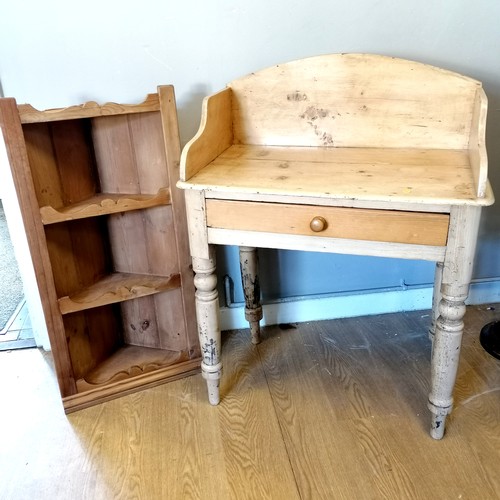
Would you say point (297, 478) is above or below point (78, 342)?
below

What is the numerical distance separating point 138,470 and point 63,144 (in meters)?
0.93

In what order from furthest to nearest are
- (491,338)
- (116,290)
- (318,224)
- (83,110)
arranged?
(491,338) < (116,290) < (83,110) < (318,224)

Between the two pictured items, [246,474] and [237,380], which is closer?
[246,474]

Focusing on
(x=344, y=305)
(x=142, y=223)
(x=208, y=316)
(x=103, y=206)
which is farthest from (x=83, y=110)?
(x=344, y=305)

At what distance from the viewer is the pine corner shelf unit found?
1370mm

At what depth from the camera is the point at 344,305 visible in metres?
1.95

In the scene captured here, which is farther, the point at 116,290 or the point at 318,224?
the point at 116,290

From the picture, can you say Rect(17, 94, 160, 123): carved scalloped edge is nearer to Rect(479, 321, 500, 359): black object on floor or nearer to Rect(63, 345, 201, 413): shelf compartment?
Rect(63, 345, 201, 413): shelf compartment

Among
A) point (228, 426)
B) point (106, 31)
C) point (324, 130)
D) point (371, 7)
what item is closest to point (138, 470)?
point (228, 426)

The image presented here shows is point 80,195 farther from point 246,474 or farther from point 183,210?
point 246,474

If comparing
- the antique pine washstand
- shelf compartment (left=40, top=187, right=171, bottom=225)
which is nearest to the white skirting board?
the antique pine washstand

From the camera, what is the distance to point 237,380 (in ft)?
5.45

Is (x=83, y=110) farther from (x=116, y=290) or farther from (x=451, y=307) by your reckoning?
(x=451, y=307)

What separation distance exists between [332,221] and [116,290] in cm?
72
